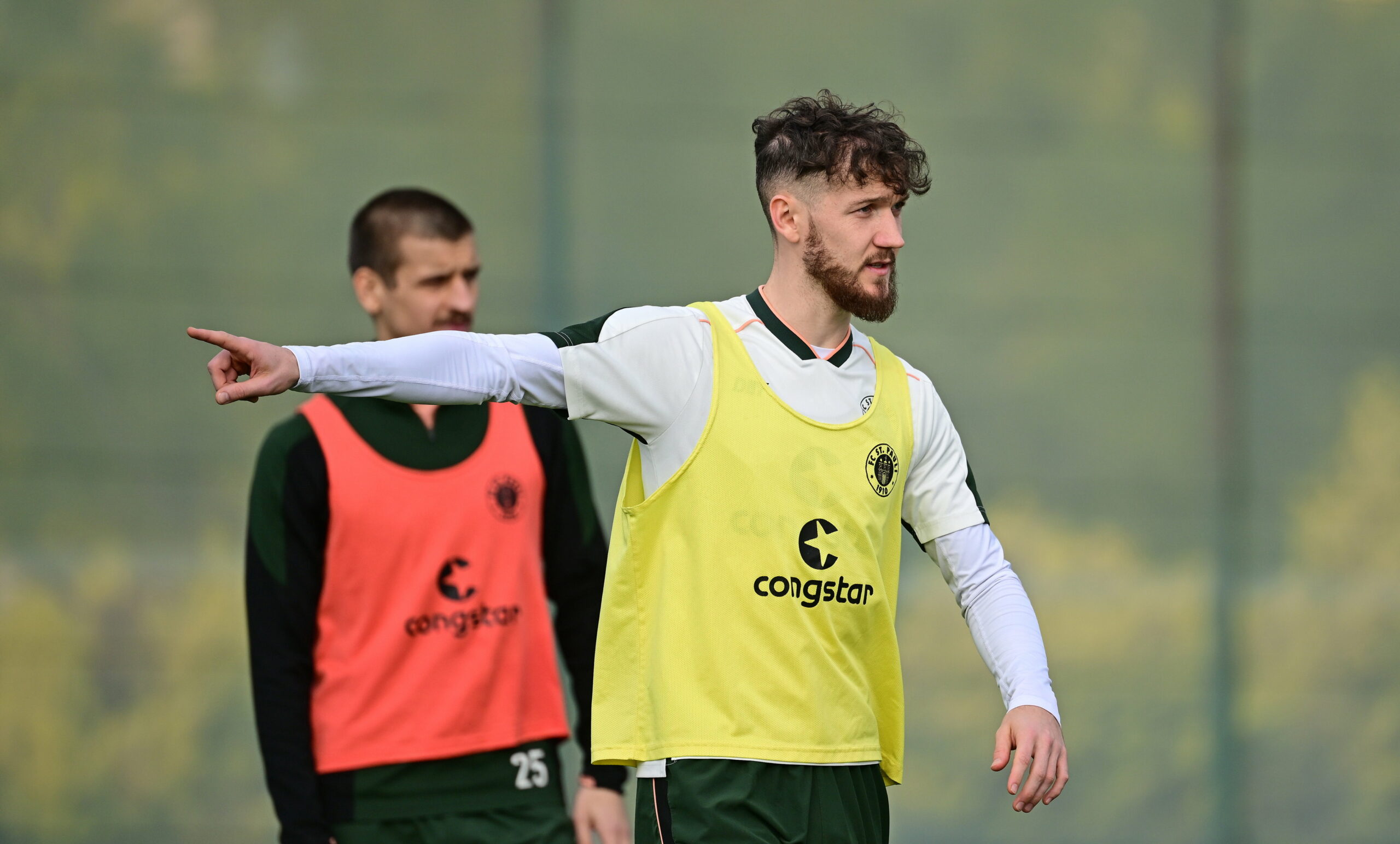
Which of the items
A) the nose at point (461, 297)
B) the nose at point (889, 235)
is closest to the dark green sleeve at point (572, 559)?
the nose at point (461, 297)

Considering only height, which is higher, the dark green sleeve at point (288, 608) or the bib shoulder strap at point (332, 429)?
the bib shoulder strap at point (332, 429)

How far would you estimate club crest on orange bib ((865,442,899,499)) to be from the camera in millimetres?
2545

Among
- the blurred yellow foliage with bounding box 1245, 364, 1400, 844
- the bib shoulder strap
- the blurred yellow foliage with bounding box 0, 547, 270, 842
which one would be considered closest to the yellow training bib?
the bib shoulder strap

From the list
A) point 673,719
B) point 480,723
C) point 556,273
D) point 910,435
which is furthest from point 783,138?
point 556,273

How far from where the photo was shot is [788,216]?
2643 mm

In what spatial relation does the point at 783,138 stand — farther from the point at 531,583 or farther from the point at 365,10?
the point at 365,10

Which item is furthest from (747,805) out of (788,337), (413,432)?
(413,432)

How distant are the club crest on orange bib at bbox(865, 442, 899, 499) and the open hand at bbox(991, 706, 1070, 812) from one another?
17.2 inches

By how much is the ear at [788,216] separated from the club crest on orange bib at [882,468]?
39 centimetres

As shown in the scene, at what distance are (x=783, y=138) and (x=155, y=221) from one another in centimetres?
329

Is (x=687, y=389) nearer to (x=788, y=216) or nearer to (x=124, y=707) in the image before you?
(x=788, y=216)

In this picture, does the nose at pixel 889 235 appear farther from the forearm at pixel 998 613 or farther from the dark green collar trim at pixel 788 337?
the forearm at pixel 998 613

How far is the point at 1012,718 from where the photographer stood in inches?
93.8

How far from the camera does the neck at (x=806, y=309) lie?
262 cm
